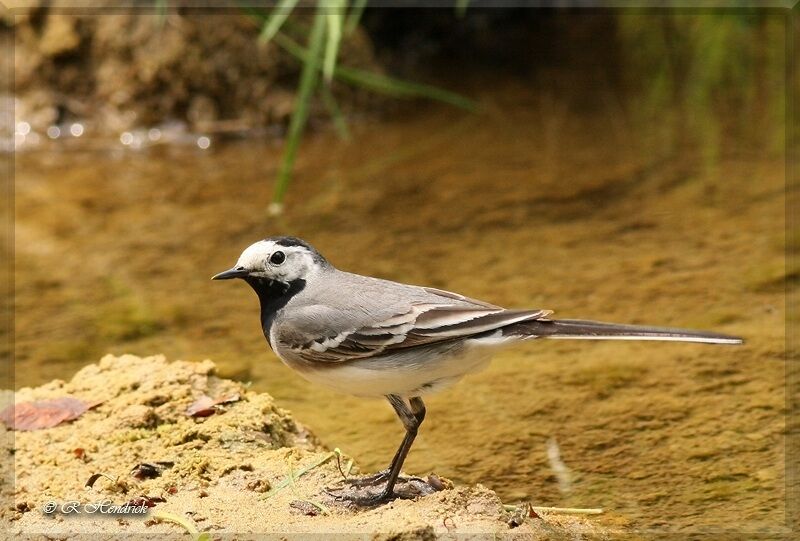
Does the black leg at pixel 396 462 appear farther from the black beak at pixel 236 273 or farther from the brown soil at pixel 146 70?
the brown soil at pixel 146 70

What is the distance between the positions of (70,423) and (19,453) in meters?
0.26

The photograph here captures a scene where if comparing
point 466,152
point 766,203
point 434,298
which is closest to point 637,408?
point 434,298

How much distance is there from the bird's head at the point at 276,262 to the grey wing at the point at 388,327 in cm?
22

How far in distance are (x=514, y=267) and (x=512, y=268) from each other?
3 cm

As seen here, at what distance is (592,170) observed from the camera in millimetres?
8562

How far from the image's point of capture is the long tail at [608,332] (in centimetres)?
384

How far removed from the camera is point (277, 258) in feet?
14.5

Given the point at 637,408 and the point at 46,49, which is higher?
the point at 46,49

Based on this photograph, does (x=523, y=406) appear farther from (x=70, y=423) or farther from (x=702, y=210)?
(x=702, y=210)

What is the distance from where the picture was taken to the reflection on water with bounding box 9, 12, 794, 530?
14.9 feet

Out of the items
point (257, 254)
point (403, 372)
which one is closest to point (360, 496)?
point (403, 372)

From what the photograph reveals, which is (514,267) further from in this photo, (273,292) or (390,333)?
(390,333)

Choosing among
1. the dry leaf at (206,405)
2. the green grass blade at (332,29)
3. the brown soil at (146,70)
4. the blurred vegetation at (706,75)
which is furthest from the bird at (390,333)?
the brown soil at (146,70)

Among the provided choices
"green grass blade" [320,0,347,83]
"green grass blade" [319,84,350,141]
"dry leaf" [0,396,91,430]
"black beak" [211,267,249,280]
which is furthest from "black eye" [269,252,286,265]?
"green grass blade" [319,84,350,141]
